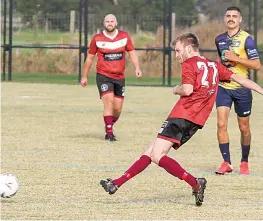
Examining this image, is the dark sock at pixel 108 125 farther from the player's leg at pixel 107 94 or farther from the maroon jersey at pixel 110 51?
the maroon jersey at pixel 110 51

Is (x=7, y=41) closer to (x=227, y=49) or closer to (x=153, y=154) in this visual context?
(x=227, y=49)

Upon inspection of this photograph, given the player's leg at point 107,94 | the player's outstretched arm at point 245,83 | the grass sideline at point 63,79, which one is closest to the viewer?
the player's outstretched arm at point 245,83

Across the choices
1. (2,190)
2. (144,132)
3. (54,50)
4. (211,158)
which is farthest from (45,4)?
(2,190)

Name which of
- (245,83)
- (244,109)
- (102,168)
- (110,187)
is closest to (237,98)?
(244,109)

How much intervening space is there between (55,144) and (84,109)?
7240 millimetres

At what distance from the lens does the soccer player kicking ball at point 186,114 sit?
9750mm

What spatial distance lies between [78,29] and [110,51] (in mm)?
16971

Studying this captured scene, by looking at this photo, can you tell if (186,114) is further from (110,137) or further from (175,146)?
(110,137)

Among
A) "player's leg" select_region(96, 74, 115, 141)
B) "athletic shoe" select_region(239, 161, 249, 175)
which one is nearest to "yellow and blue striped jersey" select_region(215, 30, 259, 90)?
"athletic shoe" select_region(239, 161, 249, 175)

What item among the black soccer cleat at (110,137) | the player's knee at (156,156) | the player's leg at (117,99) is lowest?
the black soccer cleat at (110,137)

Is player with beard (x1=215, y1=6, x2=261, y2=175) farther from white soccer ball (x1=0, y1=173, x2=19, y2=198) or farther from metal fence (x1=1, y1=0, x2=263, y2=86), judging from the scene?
metal fence (x1=1, y1=0, x2=263, y2=86)

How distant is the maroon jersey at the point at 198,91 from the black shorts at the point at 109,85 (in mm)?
6750

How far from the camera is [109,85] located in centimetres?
1670

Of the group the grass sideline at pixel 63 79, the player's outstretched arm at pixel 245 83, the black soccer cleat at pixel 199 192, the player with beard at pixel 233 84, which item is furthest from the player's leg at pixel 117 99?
the grass sideline at pixel 63 79
